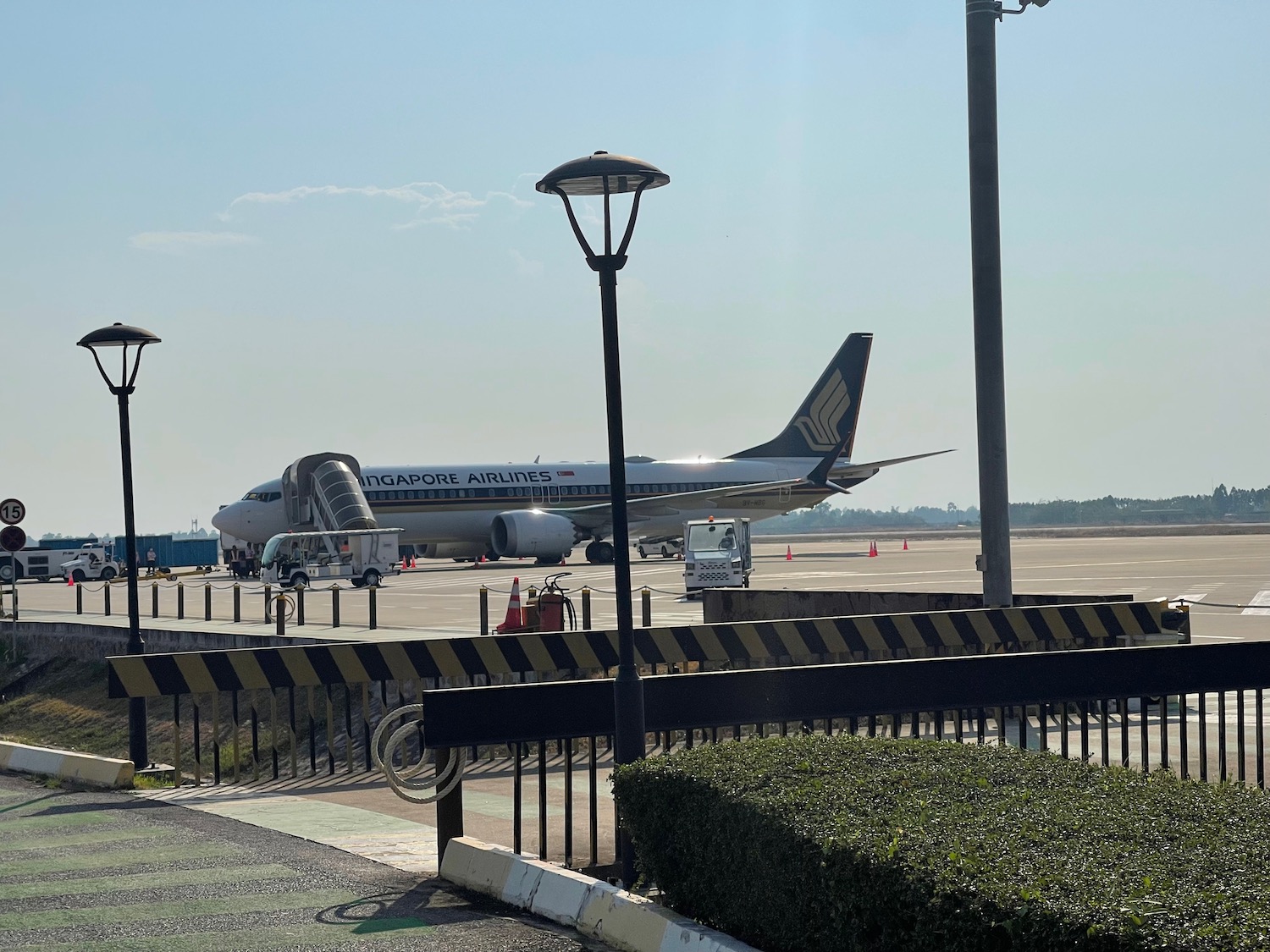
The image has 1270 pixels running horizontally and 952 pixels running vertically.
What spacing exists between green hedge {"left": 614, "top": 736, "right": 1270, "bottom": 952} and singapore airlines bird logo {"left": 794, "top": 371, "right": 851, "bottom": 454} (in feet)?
206

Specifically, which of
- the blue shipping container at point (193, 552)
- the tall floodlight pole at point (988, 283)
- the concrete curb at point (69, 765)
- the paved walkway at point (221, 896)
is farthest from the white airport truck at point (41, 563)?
the paved walkway at point (221, 896)

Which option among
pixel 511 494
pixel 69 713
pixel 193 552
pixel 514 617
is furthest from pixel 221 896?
pixel 193 552

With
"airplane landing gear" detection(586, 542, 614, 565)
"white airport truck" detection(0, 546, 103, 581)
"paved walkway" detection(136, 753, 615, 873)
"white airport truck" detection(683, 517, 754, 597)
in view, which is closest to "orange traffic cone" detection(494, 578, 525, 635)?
"paved walkway" detection(136, 753, 615, 873)

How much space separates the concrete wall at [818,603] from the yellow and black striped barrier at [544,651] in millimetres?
5120

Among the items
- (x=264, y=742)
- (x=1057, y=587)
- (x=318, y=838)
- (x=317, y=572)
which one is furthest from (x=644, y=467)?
(x=318, y=838)

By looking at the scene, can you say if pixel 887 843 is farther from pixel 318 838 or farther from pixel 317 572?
pixel 317 572

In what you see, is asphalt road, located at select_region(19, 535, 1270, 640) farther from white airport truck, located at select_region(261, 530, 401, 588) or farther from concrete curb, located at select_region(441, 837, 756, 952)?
concrete curb, located at select_region(441, 837, 756, 952)

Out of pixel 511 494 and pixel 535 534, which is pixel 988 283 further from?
pixel 511 494

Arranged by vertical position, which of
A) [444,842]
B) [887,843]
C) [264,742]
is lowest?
[264,742]

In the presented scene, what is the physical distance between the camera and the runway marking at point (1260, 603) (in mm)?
25859

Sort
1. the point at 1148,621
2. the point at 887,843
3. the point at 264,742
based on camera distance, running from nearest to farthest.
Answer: the point at 887,843 → the point at 1148,621 → the point at 264,742

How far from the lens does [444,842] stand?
878cm

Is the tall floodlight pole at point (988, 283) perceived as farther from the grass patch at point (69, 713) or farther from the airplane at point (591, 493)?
the airplane at point (591, 493)

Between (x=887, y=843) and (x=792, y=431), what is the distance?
64.6m
